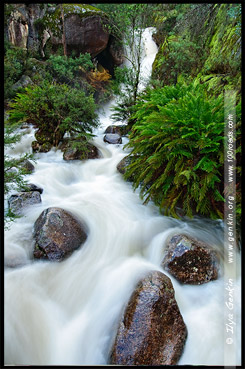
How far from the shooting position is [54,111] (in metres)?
6.23

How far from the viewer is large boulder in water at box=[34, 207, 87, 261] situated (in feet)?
9.61

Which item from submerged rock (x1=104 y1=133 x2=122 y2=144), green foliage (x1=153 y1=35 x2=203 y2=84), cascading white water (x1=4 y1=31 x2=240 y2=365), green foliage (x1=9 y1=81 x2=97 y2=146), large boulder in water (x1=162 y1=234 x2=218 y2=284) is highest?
green foliage (x1=153 y1=35 x2=203 y2=84)

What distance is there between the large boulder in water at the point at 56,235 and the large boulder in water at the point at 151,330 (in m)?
1.21

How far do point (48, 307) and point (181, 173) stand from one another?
7.74 ft

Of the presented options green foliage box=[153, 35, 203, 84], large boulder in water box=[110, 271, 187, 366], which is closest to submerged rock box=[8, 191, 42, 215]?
large boulder in water box=[110, 271, 187, 366]

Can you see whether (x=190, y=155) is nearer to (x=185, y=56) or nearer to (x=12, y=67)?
(x=185, y=56)

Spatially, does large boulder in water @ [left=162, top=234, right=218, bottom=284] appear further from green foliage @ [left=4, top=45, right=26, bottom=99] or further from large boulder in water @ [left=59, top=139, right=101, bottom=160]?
green foliage @ [left=4, top=45, right=26, bottom=99]

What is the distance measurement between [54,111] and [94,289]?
17.1 ft

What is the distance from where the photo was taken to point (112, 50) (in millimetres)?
13398

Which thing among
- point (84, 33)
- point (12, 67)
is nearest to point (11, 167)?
point (12, 67)

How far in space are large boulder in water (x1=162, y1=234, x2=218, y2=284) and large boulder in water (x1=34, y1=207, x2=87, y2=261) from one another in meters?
1.33

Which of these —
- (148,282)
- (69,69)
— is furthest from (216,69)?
(69,69)

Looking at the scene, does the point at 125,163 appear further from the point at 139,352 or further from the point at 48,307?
the point at 139,352

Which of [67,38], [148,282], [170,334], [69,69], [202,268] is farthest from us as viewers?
[67,38]
